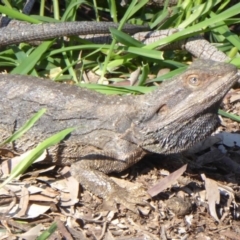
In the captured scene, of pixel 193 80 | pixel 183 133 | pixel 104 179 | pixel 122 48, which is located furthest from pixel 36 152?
pixel 122 48

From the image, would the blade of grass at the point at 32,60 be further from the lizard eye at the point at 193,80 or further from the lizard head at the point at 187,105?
the lizard eye at the point at 193,80

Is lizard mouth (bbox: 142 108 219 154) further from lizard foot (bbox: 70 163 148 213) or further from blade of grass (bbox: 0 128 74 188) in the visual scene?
blade of grass (bbox: 0 128 74 188)

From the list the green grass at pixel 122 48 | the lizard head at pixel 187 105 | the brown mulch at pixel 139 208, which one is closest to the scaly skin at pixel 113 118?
the lizard head at pixel 187 105

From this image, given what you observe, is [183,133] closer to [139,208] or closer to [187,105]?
[187,105]

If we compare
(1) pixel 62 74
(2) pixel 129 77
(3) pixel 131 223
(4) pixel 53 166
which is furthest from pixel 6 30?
(3) pixel 131 223

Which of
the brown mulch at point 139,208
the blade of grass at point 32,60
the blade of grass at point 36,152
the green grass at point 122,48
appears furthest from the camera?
the green grass at point 122,48

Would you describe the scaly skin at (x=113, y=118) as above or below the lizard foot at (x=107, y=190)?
above

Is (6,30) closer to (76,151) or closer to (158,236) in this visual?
(76,151)
